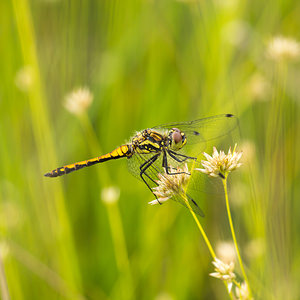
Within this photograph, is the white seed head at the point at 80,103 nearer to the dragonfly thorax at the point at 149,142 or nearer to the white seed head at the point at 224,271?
the dragonfly thorax at the point at 149,142

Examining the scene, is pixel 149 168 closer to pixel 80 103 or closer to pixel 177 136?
pixel 177 136

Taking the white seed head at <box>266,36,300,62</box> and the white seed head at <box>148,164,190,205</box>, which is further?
the white seed head at <box>266,36,300,62</box>

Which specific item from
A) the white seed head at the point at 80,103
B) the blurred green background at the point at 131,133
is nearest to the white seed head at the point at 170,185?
the blurred green background at the point at 131,133

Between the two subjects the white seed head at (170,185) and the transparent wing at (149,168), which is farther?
the transparent wing at (149,168)

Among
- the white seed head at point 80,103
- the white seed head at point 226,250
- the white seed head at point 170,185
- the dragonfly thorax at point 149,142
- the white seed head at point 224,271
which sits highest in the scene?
the white seed head at point 80,103

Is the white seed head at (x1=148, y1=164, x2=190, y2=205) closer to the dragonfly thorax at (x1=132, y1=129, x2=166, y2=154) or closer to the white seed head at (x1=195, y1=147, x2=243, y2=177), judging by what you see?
the white seed head at (x1=195, y1=147, x2=243, y2=177)

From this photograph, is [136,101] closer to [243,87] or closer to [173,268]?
[243,87]

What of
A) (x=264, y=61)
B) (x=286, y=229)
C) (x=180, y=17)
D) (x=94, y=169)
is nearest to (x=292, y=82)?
(x=264, y=61)

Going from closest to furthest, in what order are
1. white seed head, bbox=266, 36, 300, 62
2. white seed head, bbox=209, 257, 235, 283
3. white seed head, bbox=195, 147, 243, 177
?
white seed head, bbox=209, 257, 235, 283, white seed head, bbox=195, 147, 243, 177, white seed head, bbox=266, 36, 300, 62

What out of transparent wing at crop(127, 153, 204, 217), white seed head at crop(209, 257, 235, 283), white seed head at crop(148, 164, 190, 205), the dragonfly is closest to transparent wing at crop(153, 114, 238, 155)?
the dragonfly
